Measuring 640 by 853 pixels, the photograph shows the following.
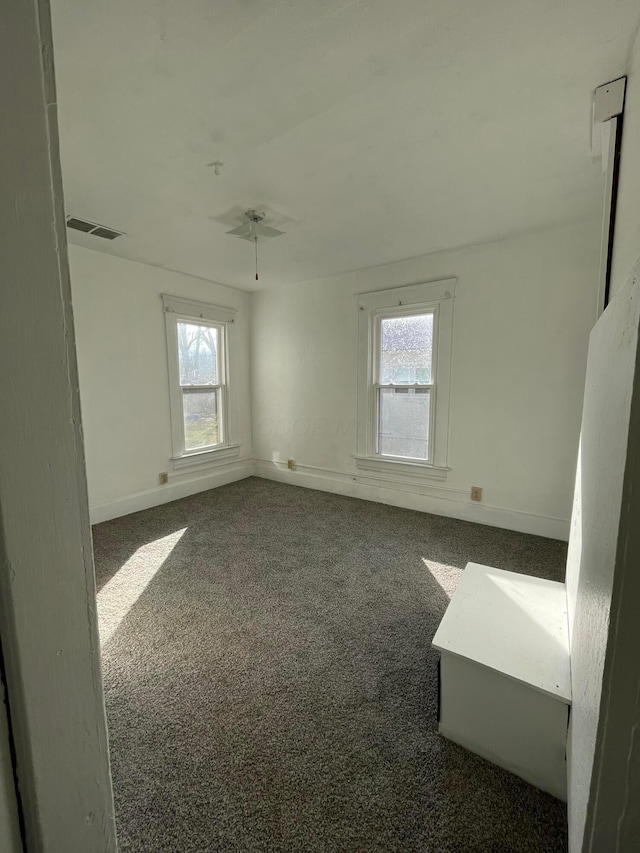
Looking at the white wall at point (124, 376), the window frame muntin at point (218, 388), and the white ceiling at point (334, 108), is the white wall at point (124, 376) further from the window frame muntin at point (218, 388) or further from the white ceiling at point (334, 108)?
the white ceiling at point (334, 108)

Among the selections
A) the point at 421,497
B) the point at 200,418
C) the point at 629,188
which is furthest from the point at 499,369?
the point at 200,418

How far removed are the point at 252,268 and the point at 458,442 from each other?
8.46 feet

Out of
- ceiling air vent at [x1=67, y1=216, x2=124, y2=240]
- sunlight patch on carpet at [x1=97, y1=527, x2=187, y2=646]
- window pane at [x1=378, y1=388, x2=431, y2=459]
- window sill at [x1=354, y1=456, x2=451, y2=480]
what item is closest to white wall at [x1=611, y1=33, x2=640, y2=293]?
window pane at [x1=378, y1=388, x2=431, y2=459]

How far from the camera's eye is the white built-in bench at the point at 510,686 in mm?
1153

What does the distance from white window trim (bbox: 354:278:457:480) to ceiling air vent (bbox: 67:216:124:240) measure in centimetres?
219

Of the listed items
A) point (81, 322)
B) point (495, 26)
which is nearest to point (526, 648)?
point (495, 26)

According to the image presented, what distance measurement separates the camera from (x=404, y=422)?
3.64 metres

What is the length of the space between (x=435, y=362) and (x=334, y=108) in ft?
7.25

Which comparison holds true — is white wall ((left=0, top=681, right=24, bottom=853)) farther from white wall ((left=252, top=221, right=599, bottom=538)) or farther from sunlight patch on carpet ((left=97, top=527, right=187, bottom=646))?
white wall ((left=252, top=221, right=599, bottom=538))

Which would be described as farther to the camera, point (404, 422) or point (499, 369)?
point (404, 422)

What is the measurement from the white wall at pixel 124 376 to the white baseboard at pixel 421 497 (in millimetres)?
1250

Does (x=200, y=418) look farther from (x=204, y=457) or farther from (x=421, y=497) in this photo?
(x=421, y=497)

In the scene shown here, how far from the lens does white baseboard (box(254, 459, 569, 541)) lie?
3010 mm

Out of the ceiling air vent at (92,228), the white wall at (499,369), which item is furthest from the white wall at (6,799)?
the white wall at (499,369)
